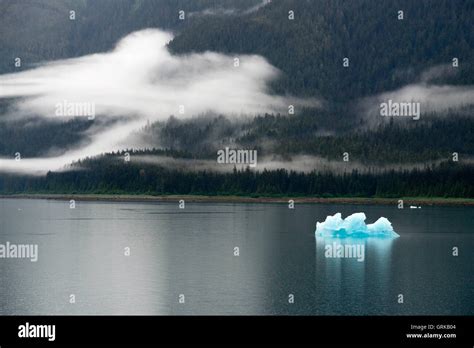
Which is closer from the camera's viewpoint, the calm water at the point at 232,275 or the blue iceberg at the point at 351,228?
the calm water at the point at 232,275

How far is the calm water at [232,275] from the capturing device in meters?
68.6

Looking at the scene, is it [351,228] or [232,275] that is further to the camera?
[351,228]

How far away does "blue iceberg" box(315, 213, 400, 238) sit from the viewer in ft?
399

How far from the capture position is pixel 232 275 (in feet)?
285

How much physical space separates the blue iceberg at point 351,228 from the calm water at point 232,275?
1.87 meters

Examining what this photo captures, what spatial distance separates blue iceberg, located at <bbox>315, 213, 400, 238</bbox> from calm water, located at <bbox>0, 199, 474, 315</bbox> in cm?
187

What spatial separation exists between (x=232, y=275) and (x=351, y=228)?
41835 mm

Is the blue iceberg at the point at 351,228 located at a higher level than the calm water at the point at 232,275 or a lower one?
higher

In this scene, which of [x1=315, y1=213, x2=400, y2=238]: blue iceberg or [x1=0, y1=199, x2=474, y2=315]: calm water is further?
[x1=315, y1=213, x2=400, y2=238]: blue iceberg

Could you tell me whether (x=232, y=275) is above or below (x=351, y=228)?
below
